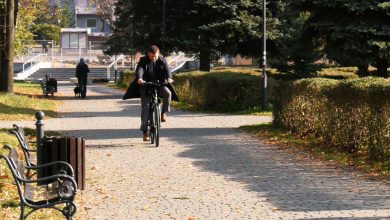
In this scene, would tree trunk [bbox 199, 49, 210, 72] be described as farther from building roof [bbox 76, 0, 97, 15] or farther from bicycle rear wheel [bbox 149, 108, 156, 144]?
building roof [bbox 76, 0, 97, 15]

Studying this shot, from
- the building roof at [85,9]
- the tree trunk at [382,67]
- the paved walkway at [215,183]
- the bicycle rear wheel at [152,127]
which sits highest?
the building roof at [85,9]

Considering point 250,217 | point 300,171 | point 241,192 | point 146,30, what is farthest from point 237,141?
point 146,30

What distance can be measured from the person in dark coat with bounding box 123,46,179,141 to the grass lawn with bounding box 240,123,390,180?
81.9 inches

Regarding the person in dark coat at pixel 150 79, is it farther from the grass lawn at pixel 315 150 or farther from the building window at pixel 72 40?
the building window at pixel 72 40

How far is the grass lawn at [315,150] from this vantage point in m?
11.2

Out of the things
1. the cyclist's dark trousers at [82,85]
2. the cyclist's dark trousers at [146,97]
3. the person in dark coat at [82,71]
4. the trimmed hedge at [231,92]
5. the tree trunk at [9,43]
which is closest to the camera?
the cyclist's dark trousers at [146,97]

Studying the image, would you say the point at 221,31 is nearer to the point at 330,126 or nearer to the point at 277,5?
the point at 277,5

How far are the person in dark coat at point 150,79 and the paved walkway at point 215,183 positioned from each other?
66 centimetres

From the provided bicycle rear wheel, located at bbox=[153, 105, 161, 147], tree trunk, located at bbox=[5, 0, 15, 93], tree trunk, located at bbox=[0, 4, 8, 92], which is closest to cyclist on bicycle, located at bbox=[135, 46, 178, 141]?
bicycle rear wheel, located at bbox=[153, 105, 161, 147]

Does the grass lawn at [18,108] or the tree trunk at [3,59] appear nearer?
the grass lawn at [18,108]

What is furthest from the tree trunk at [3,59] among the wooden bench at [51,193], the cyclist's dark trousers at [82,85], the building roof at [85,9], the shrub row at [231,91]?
the building roof at [85,9]

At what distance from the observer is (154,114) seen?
1462cm

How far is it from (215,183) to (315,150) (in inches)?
152

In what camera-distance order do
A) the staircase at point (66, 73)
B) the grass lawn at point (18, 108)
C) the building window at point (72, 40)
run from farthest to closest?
the building window at point (72, 40)
the staircase at point (66, 73)
the grass lawn at point (18, 108)
